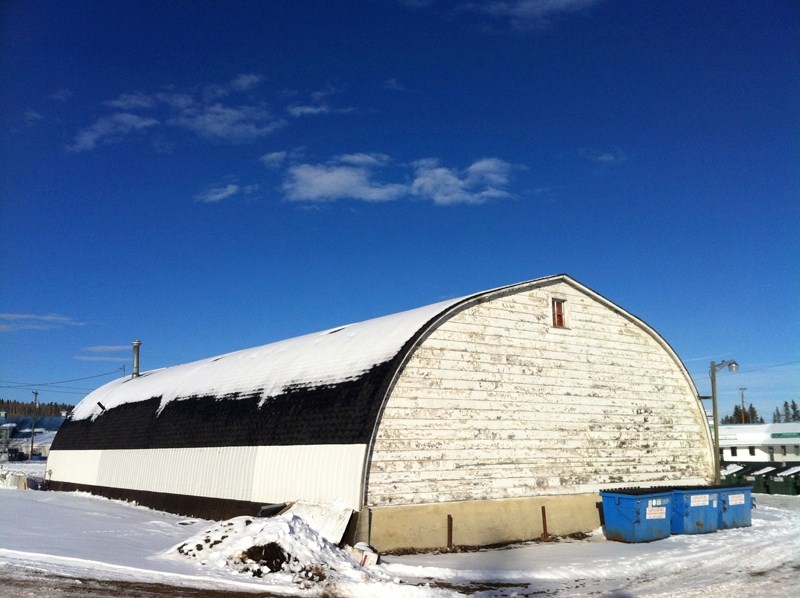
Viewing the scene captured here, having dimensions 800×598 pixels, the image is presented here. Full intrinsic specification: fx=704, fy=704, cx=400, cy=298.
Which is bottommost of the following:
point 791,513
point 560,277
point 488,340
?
point 791,513

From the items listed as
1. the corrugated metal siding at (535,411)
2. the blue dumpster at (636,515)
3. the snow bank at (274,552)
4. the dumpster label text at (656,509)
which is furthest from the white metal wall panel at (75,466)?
the dumpster label text at (656,509)

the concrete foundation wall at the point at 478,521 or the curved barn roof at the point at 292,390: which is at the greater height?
the curved barn roof at the point at 292,390

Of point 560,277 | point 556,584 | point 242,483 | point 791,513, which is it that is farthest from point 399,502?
point 791,513

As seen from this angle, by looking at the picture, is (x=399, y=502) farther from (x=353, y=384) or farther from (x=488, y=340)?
(x=488, y=340)

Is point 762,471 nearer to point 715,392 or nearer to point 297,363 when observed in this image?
point 715,392

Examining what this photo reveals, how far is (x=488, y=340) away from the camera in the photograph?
18.5 m

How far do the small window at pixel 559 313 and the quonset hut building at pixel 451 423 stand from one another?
0.07 m

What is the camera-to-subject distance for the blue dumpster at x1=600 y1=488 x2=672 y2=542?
1734 cm

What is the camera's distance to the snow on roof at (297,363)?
1797 centimetres

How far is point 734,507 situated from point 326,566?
43.0 feet

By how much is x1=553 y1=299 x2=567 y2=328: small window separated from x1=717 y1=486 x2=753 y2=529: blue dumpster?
6.19m

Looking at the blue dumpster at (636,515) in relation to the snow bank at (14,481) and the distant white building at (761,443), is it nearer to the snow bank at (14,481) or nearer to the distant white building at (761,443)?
the snow bank at (14,481)

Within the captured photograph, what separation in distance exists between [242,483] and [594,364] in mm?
10606

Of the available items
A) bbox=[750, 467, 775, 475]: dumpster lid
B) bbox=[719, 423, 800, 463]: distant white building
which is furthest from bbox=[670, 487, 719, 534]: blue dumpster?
bbox=[719, 423, 800, 463]: distant white building
